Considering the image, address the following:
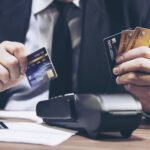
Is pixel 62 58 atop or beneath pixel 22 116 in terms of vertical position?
atop

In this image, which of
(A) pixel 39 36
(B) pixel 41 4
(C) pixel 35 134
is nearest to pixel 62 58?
(A) pixel 39 36

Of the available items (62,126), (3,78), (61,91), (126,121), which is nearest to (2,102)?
(61,91)

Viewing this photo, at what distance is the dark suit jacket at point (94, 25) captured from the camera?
4.69ft

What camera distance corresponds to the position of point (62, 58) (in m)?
1.32

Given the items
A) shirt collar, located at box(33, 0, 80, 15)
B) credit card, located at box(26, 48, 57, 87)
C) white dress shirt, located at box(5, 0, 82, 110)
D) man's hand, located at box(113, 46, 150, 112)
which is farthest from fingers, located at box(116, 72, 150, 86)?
shirt collar, located at box(33, 0, 80, 15)

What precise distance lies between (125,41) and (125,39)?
1cm

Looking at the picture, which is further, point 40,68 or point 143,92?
point 143,92

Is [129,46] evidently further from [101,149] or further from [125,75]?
[101,149]

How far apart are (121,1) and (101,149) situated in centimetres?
113

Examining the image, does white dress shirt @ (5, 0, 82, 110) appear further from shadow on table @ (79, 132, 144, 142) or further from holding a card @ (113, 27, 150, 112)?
A: shadow on table @ (79, 132, 144, 142)

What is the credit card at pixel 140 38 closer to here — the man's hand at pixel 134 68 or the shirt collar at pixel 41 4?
the man's hand at pixel 134 68

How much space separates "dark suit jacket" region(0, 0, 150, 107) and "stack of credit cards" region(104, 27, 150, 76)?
408 mm

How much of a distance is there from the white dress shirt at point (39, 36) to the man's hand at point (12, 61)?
404mm

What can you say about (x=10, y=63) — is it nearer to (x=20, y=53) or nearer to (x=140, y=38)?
(x=20, y=53)
